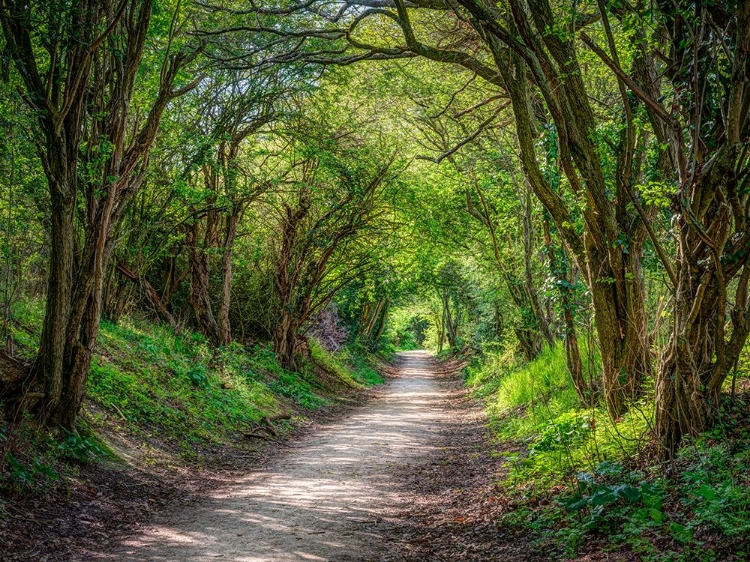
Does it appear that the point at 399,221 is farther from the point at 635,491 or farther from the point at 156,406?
the point at 635,491

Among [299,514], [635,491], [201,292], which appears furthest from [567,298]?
[201,292]

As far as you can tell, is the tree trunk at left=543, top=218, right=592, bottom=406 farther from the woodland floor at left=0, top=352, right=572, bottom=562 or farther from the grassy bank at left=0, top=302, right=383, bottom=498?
the grassy bank at left=0, top=302, right=383, bottom=498

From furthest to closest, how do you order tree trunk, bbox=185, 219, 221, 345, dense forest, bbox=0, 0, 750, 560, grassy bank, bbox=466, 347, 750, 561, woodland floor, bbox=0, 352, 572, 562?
tree trunk, bbox=185, 219, 221, 345 < dense forest, bbox=0, 0, 750, 560 < woodland floor, bbox=0, 352, 572, 562 < grassy bank, bbox=466, 347, 750, 561

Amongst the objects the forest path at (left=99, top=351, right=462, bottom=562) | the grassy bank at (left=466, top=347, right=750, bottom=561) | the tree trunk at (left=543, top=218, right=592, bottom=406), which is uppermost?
the tree trunk at (left=543, top=218, right=592, bottom=406)

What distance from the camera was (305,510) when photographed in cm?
649

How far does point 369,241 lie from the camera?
837 inches

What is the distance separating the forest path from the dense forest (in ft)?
4.51

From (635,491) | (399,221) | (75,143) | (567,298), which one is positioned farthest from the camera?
(399,221)

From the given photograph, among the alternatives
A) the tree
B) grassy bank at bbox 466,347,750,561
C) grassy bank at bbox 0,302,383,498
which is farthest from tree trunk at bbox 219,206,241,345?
grassy bank at bbox 466,347,750,561

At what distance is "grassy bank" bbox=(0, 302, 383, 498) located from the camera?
6691 millimetres

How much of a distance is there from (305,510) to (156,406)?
15.2 feet

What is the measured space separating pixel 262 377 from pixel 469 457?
27.3ft

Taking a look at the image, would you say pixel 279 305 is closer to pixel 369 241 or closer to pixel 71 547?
pixel 369 241

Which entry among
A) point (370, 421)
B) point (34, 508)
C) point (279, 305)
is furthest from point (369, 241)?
point (34, 508)
